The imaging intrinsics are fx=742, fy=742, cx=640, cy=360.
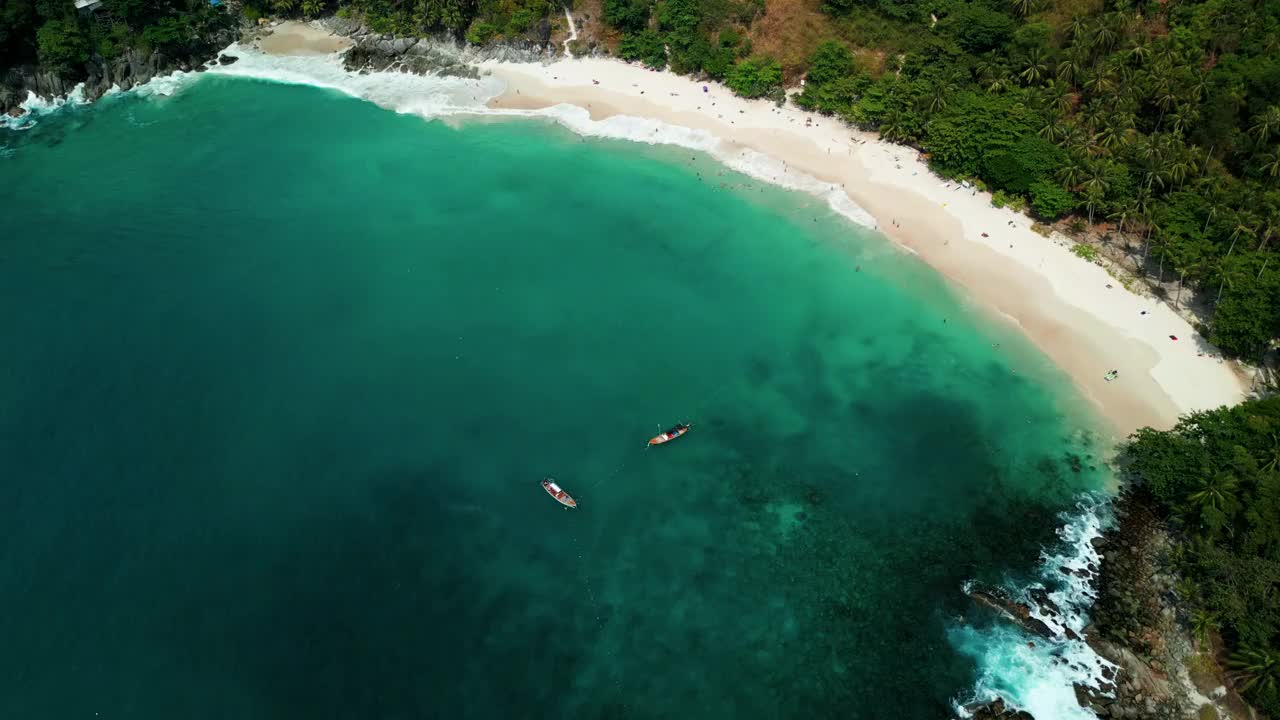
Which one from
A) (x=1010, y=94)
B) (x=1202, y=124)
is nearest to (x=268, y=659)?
(x=1010, y=94)

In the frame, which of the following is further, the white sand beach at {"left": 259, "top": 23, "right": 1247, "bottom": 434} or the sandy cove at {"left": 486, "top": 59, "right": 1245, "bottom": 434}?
the white sand beach at {"left": 259, "top": 23, "right": 1247, "bottom": 434}

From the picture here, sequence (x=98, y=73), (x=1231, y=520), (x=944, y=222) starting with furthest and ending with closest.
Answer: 1. (x=98, y=73)
2. (x=944, y=222)
3. (x=1231, y=520)

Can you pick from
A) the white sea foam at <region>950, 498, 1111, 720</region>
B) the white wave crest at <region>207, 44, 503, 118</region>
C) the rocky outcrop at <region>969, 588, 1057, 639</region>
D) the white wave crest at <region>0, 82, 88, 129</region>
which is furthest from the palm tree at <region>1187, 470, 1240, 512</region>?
the white wave crest at <region>0, 82, 88, 129</region>

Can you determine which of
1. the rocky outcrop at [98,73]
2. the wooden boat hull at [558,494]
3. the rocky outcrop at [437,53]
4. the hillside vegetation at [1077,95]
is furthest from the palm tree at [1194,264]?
the rocky outcrop at [98,73]

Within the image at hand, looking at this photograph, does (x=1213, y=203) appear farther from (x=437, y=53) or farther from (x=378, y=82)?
(x=378, y=82)

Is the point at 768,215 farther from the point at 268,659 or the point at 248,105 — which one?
the point at 248,105

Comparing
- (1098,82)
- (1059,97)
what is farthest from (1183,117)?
(1059,97)

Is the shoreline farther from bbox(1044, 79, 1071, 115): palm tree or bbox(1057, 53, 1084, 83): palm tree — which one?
bbox(1057, 53, 1084, 83): palm tree
